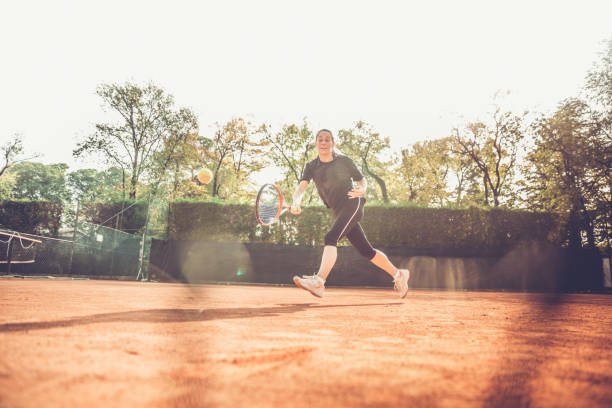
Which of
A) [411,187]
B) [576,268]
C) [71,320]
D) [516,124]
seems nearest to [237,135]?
[411,187]

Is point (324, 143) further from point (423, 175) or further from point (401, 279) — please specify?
point (423, 175)

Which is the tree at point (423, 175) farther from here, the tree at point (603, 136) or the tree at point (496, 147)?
the tree at point (603, 136)

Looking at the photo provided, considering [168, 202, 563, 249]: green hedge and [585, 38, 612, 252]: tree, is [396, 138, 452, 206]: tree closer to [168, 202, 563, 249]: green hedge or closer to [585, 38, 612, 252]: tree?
[585, 38, 612, 252]: tree

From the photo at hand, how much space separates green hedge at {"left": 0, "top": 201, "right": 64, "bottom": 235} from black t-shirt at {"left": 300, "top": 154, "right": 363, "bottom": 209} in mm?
18611

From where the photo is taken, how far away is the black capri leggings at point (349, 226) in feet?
16.3

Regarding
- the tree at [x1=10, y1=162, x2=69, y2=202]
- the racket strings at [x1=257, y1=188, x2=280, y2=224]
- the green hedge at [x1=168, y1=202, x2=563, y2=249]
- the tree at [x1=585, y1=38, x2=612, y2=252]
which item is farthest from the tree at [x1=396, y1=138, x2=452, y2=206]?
the tree at [x1=10, y1=162, x2=69, y2=202]

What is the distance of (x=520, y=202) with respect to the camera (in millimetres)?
23781

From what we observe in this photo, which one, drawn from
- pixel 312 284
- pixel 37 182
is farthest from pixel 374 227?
pixel 37 182

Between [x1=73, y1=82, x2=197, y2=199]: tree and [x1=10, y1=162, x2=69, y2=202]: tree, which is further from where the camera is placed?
[x1=10, y1=162, x2=69, y2=202]: tree

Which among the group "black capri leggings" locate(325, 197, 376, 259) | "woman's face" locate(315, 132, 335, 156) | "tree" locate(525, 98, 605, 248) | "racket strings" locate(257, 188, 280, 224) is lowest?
"black capri leggings" locate(325, 197, 376, 259)

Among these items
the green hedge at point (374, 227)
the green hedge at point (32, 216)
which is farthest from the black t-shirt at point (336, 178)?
the green hedge at point (32, 216)

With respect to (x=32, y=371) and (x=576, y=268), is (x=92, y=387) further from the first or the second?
(x=576, y=268)

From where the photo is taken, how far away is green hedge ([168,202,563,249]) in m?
13.8

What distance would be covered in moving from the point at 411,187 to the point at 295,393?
3137cm
